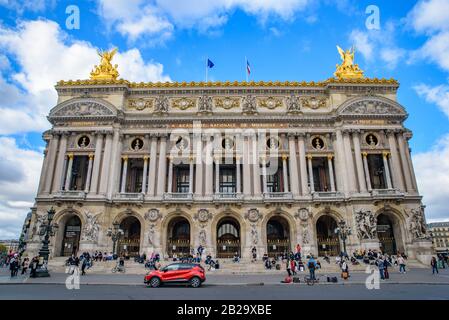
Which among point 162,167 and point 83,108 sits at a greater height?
point 83,108

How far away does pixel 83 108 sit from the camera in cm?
3900

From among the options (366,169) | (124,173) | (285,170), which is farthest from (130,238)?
(366,169)

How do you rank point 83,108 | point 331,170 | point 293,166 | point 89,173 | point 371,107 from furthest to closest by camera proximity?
point 83,108
point 371,107
point 331,170
point 293,166
point 89,173

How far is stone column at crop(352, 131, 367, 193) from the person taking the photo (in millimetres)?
35562

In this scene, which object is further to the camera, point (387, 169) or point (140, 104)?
point (140, 104)

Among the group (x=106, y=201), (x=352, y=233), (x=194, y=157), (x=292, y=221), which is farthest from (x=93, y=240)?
(x=352, y=233)

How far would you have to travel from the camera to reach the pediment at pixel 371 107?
38281 millimetres

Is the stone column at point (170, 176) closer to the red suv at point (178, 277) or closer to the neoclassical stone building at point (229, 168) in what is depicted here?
the neoclassical stone building at point (229, 168)

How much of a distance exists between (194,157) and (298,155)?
43.4ft

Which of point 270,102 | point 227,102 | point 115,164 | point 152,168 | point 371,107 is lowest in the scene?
point 152,168

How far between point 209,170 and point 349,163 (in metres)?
17.2

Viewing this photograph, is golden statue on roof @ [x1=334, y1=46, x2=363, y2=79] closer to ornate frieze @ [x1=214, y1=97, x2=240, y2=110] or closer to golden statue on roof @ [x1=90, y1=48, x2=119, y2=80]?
ornate frieze @ [x1=214, y1=97, x2=240, y2=110]

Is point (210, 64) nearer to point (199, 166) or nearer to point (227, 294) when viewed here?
point (199, 166)

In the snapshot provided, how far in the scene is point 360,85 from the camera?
39812mm
